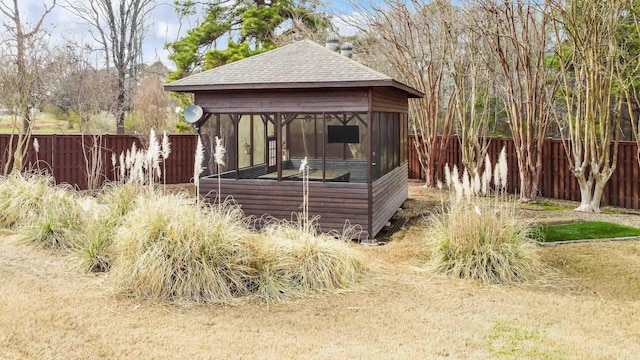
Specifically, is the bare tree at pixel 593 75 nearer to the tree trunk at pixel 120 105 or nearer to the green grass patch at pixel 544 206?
the green grass patch at pixel 544 206

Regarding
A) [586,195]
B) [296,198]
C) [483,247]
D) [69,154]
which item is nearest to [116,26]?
[69,154]

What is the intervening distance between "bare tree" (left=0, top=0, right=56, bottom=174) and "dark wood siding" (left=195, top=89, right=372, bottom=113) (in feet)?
15.0

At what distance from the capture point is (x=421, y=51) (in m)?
12.5

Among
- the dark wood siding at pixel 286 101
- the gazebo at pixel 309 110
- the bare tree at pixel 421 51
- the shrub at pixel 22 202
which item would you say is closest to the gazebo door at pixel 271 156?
the gazebo at pixel 309 110

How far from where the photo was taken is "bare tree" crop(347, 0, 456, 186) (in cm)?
1220

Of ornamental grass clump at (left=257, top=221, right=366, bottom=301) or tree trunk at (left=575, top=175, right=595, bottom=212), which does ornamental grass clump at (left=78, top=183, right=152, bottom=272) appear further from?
tree trunk at (left=575, top=175, right=595, bottom=212)

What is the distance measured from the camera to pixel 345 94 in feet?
23.1

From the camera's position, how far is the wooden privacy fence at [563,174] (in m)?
9.78

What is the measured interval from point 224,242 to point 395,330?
181cm

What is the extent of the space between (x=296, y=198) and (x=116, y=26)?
15.7 m

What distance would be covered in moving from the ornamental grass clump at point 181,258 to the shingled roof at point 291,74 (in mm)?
2569

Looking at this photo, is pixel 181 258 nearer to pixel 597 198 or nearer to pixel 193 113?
pixel 193 113

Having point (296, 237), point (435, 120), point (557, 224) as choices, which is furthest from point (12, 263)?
point (435, 120)

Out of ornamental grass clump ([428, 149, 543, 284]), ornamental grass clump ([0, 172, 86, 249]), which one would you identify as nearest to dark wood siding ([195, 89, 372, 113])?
ornamental grass clump ([428, 149, 543, 284])
